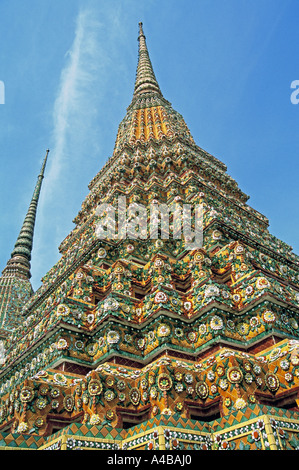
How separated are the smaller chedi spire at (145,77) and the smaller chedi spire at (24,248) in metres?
11.6

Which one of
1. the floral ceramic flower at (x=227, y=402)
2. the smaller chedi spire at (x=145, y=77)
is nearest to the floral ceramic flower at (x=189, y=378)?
the floral ceramic flower at (x=227, y=402)

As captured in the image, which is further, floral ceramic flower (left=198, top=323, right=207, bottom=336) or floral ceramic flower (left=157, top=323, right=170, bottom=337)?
floral ceramic flower (left=198, top=323, right=207, bottom=336)

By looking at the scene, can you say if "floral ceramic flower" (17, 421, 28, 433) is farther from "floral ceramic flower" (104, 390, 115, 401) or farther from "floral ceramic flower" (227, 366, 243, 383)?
"floral ceramic flower" (227, 366, 243, 383)

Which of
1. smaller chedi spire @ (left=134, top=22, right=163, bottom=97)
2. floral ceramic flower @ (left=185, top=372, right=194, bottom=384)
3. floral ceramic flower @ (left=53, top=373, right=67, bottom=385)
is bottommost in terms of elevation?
floral ceramic flower @ (left=185, top=372, right=194, bottom=384)

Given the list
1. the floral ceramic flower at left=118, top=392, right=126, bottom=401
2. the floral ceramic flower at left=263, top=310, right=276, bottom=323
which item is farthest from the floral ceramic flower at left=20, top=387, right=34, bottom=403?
the floral ceramic flower at left=263, top=310, right=276, bottom=323

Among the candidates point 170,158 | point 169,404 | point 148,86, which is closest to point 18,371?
point 169,404

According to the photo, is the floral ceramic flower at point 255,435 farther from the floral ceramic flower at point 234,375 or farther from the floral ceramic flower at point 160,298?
the floral ceramic flower at point 160,298

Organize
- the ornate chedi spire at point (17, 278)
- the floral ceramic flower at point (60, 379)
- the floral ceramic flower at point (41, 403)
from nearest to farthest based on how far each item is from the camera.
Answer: the floral ceramic flower at point (41, 403) < the floral ceramic flower at point (60, 379) < the ornate chedi spire at point (17, 278)

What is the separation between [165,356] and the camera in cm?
559

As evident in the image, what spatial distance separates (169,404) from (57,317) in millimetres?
2667

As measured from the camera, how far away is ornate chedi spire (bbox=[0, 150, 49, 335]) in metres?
17.9

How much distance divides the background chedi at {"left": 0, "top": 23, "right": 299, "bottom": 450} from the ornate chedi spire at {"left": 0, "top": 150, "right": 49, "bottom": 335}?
8738 millimetres

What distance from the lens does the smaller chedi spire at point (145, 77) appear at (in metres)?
24.4
